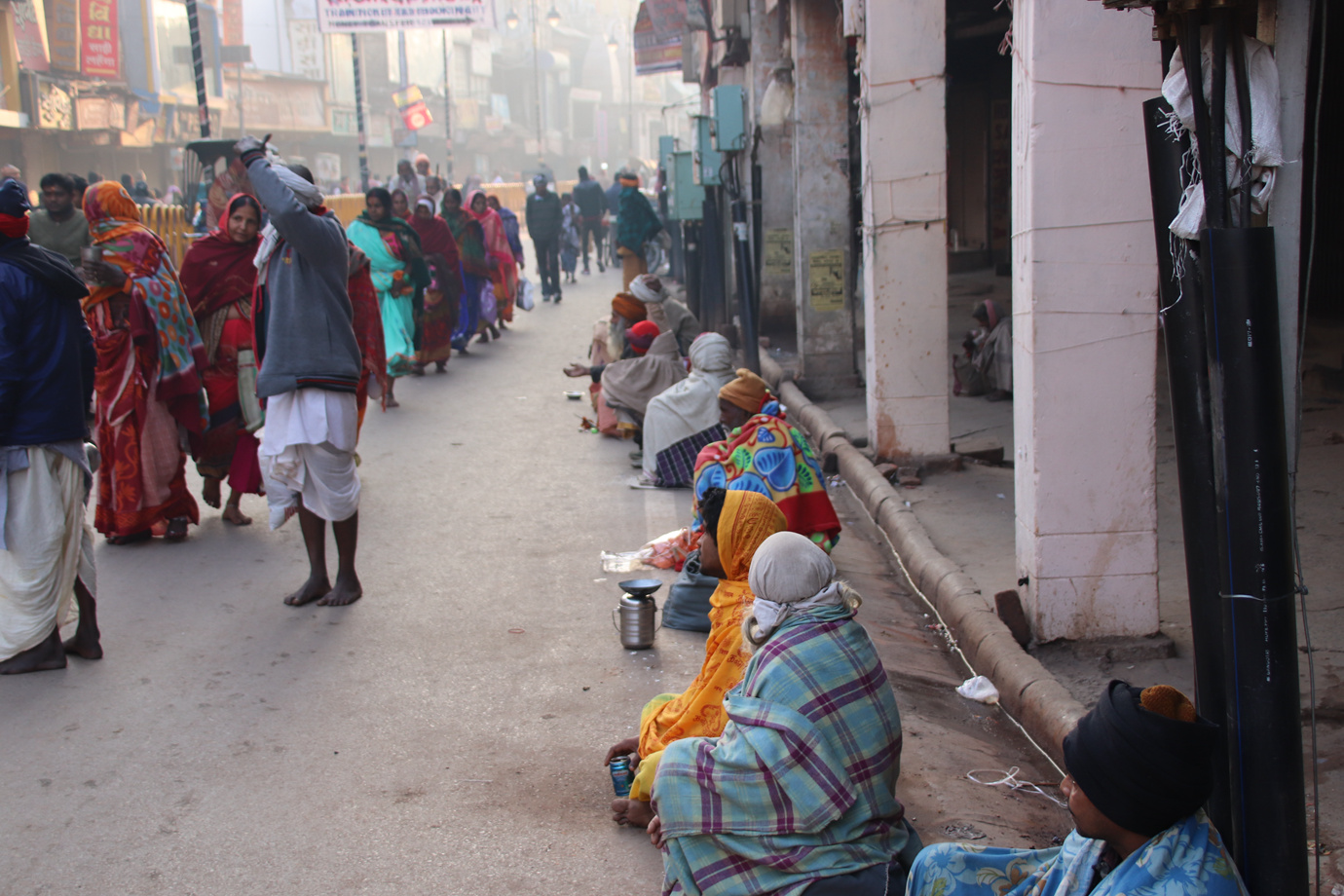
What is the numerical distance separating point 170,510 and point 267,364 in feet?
5.84

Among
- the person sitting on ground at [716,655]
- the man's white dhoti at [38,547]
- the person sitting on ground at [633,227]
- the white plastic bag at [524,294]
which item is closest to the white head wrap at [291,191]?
the man's white dhoti at [38,547]

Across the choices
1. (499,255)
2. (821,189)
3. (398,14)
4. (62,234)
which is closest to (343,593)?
(62,234)

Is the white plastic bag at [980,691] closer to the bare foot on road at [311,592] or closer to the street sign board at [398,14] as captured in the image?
the bare foot on road at [311,592]

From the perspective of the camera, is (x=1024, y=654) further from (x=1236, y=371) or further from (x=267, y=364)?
(x=267, y=364)

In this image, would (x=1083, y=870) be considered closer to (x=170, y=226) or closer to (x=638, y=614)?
(x=638, y=614)

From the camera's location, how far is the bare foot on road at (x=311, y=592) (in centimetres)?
561

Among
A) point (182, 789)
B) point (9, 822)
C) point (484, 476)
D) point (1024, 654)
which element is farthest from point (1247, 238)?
point (484, 476)

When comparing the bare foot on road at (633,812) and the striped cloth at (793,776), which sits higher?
the striped cloth at (793,776)

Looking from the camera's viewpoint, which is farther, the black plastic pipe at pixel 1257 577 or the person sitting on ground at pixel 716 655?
the person sitting on ground at pixel 716 655

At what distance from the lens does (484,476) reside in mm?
8453

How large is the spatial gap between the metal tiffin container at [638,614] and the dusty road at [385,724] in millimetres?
76

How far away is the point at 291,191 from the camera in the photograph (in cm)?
507

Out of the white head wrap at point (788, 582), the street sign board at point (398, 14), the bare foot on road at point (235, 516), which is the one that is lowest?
the bare foot on road at point (235, 516)

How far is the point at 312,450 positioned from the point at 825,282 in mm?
6366
